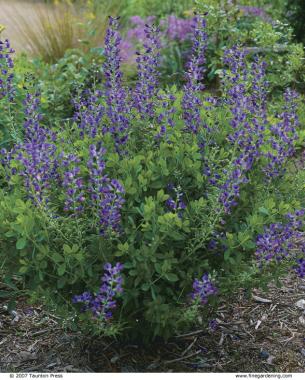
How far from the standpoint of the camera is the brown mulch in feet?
9.37

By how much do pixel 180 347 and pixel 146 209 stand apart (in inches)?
40.6

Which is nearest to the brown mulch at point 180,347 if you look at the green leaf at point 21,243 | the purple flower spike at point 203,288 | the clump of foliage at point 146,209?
the clump of foliage at point 146,209

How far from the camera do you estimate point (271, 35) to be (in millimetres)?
5672

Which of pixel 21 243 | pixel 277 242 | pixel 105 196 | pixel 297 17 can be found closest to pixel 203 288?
pixel 277 242

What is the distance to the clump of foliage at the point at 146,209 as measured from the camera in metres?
2.28

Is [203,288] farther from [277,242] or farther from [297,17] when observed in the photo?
[297,17]

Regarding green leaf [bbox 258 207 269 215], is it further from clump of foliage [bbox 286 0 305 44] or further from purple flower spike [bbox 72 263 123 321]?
clump of foliage [bbox 286 0 305 44]

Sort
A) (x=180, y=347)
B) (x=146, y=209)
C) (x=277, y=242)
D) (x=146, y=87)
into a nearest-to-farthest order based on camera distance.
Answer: (x=146, y=209) → (x=277, y=242) → (x=146, y=87) → (x=180, y=347)

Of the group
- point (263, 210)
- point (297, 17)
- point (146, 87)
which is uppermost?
point (146, 87)

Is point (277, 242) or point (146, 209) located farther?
point (277, 242)

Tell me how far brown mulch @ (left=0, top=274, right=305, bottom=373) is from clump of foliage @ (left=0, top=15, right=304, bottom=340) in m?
0.27

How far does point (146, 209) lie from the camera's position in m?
2.22

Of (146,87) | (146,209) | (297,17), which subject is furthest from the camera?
(297,17)

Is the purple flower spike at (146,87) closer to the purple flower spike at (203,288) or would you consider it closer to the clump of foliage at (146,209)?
the clump of foliage at (146,209)
